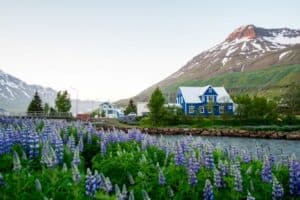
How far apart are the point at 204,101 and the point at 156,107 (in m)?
31.3

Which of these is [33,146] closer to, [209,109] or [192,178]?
[192,178]

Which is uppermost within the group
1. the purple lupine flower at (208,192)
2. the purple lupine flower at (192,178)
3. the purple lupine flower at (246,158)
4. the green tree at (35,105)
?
the green tree at (35,105)

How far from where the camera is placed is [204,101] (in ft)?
400

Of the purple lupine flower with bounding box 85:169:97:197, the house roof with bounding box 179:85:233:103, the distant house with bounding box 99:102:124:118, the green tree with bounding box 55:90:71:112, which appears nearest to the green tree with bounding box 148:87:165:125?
the house roof with bounding box 179:85:233:103

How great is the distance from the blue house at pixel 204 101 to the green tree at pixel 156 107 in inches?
909

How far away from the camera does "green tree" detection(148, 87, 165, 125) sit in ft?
305

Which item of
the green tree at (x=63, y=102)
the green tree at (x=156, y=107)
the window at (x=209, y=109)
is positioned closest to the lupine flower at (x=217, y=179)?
the green tree at (x=156, y=107)

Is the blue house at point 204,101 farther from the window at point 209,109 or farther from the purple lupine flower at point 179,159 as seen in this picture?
the purple lupine flower at point 179,159

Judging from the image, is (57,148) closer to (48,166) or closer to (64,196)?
(48,166)

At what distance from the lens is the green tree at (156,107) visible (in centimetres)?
9300

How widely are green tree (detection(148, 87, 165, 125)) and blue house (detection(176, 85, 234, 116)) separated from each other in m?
23.1

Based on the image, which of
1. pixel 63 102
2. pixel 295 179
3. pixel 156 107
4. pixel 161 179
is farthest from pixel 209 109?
pixel 161 179

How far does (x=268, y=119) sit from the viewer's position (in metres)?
93.5

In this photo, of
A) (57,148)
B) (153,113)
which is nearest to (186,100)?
(153,113)
